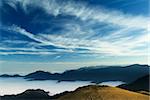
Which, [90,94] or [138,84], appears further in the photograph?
[138,84]

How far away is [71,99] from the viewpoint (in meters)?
30.7

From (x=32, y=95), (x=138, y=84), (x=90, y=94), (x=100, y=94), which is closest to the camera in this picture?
(x=100, y=94)

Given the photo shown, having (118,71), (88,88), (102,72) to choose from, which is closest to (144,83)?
(118,71)

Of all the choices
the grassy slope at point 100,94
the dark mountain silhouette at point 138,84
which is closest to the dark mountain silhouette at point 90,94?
the grassy slope at point 100,94

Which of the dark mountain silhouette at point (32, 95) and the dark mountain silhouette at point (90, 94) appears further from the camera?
the dark mountain silhouette at point (32, 95)

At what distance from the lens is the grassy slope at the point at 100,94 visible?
28875mm

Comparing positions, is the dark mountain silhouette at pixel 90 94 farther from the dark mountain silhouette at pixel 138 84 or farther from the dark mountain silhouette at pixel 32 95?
the dark mountain silhouette at pixel 138 84

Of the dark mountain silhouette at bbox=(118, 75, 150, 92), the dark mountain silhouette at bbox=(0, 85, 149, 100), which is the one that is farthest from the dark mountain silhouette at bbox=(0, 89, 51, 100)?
the dark mountain silhouette at bbox=(118, 75, 150, 92)

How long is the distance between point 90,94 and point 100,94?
3.33 feet

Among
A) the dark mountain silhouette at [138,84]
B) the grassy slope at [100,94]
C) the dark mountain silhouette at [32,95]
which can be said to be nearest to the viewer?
Result: the grassy slope at [100,94]

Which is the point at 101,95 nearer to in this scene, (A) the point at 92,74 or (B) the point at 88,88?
(B) the point at 88,88

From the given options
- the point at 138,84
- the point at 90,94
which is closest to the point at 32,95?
the point at 90,94

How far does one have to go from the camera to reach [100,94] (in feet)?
98.1

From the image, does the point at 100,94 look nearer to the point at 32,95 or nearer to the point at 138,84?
the point at 32,95
